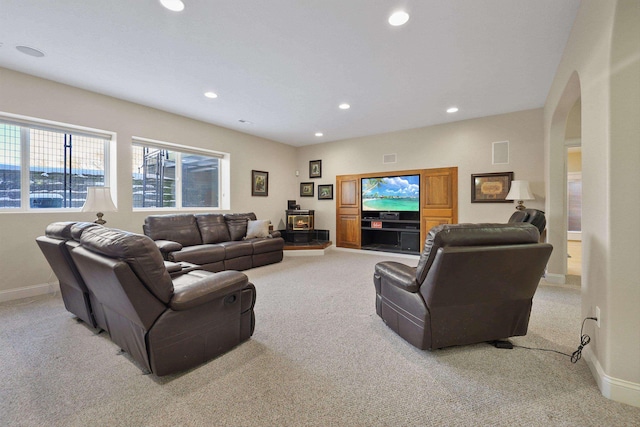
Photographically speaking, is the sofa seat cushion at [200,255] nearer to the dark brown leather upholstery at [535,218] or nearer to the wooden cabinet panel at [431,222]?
the wooden cabinet panel at [431,222]

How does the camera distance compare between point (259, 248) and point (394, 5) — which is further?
point (259, 248)

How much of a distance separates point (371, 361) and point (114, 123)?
189 inches

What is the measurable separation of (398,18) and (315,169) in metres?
4.90

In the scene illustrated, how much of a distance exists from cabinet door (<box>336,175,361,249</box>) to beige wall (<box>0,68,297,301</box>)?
2.04m

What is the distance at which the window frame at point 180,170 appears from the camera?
455 centimetres

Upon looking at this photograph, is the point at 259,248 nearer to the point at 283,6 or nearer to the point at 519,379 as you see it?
the point at 283,6

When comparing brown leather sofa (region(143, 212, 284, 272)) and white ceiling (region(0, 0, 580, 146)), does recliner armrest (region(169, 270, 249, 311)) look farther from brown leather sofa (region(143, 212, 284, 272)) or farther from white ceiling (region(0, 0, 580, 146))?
white ceiling (region(0, 0, 580, 146))

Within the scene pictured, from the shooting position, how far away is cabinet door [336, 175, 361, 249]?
648 centimetres

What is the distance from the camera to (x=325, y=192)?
696 cm

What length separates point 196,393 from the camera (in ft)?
5.23

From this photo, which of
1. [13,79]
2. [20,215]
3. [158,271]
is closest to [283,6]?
[158,271]

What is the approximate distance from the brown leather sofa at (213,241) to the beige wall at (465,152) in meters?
2.47

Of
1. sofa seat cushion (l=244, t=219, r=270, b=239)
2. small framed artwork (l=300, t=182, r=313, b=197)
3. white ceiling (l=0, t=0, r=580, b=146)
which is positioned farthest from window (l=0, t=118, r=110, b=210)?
small framed artwork (l=300, t=182, r=313, b=197)

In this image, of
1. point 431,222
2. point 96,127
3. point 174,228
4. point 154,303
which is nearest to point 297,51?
point 154,303
